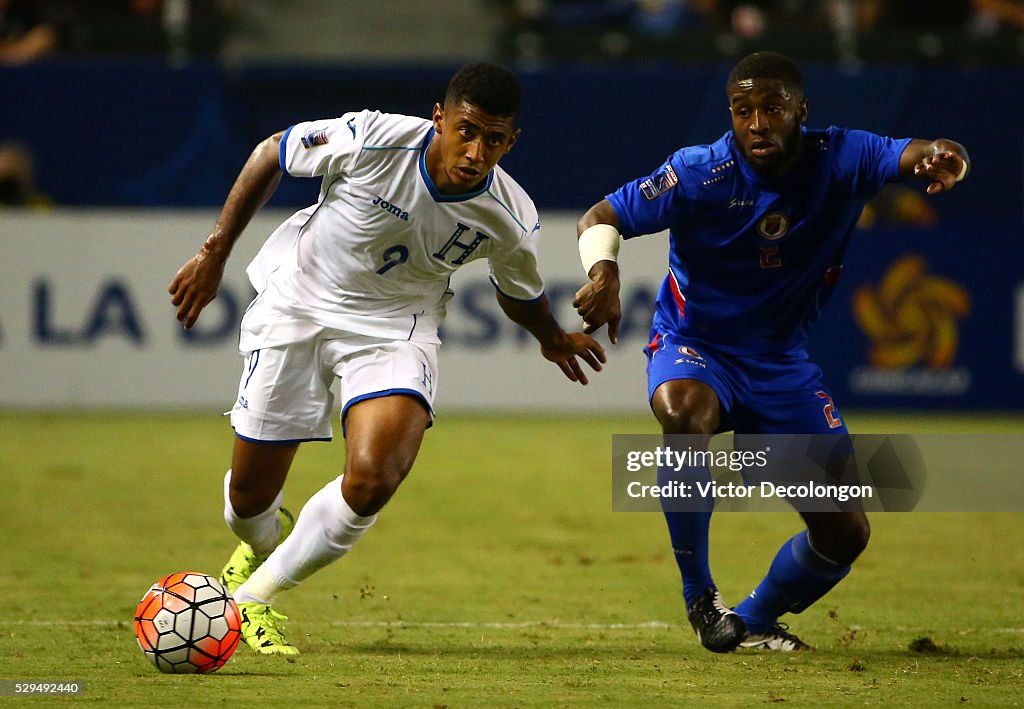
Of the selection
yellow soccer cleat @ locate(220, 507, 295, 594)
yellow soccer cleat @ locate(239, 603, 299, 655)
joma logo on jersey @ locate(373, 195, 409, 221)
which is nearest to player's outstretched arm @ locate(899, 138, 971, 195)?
joma logo on jersey @ locate(373, 195, 409, 221)

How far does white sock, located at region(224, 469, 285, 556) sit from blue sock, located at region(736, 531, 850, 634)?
76.0 inches

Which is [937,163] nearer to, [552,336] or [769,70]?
[769,70]

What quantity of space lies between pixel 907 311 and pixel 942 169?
8.65 metres

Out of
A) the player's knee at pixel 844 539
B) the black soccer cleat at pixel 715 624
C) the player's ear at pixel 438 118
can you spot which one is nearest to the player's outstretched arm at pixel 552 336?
the player's ear at pixel 438 118

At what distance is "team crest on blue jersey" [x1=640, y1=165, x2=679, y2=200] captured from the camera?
5898 millimetres

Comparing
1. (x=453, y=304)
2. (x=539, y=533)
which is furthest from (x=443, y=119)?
(x=453, y=304)

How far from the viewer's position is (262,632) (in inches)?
220

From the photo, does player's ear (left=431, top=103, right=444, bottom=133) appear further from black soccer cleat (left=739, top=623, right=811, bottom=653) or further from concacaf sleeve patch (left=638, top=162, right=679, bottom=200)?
black soccer cleat (left=739, top=623, right=811, bottom=653)

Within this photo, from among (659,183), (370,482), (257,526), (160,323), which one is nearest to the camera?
(370,482)

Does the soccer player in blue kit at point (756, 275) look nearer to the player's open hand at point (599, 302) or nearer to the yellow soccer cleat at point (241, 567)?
the player's open hand at point (599, 302)

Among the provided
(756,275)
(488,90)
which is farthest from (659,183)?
(488,90)

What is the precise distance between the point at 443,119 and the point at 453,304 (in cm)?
795

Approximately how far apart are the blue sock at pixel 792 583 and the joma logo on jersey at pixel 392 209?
2.02 metres

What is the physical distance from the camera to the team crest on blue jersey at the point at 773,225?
5934mm
